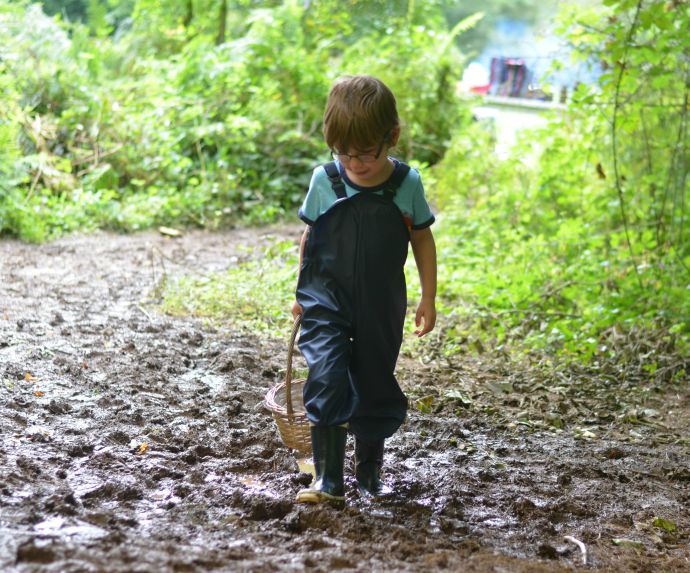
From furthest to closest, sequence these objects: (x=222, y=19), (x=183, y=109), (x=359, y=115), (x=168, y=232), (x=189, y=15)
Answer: (x=189, y=15)
(x=222, y=19)
(x=183, y=109)
(x=168, y=232)
(x=359, y=115)

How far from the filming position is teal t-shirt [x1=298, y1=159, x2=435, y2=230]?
2.94 metres

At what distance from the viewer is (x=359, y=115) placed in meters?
2.79

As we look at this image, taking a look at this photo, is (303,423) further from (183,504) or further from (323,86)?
(323,86)

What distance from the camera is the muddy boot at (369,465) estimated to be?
123 inches

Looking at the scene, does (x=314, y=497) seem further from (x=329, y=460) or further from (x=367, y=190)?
(x=367, y=190)

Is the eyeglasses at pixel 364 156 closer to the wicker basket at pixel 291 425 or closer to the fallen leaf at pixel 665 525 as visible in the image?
the wicker basket at pixel 291 425

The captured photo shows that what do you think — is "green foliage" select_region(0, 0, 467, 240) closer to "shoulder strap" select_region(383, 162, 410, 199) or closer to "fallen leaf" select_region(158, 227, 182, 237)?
"fallen leaf" select_region(158, 227, 182, 237)

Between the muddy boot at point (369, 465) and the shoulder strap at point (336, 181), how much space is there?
0.87 meters

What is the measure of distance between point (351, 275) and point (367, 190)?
0.29 metres

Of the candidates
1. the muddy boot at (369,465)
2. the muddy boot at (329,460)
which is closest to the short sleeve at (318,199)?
the muddy boot at (329,460)

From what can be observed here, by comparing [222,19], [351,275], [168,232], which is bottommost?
[168,232]

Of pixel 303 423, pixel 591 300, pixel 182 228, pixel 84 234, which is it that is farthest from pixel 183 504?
pixel 182 228

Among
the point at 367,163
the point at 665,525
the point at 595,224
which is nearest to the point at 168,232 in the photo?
the point at 595,224

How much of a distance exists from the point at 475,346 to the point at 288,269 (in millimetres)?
1709
